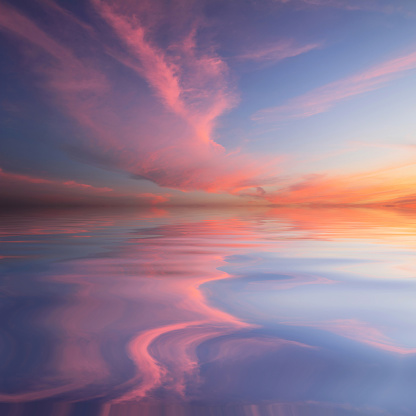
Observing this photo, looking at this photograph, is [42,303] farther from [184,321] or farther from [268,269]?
[268,269]

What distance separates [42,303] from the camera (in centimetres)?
245

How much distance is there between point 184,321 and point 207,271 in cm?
161

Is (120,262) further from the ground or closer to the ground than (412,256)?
closer to the ground

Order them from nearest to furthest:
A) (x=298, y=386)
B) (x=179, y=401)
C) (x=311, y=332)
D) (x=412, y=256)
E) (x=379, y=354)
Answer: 1. (x=179, y=401)
2. (x=298, y=386)
3. (x=379, y=354)
4. (x=311, y=332)
5. (x=412, y=256)

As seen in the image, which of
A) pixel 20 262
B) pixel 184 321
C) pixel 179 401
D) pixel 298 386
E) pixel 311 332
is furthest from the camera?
pixel 20 262

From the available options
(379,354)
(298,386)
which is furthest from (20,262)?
(379,354)

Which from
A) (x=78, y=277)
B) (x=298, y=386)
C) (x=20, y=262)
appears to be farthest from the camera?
(x=20, y=262)

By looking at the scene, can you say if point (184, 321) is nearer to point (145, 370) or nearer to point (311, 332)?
point (145, 370)

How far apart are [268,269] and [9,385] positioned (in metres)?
3.04

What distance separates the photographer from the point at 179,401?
1.27 meters

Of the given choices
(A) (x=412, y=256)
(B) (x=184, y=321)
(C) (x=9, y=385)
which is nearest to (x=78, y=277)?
(B) (x=184, y=321)

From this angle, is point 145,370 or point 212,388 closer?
point 212,388

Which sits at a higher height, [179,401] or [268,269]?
[268,269]

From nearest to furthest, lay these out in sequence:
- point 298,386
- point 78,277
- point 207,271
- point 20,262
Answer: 1. point 298,386
2. point 78,277
3. point 207,271
4. point 20,262
